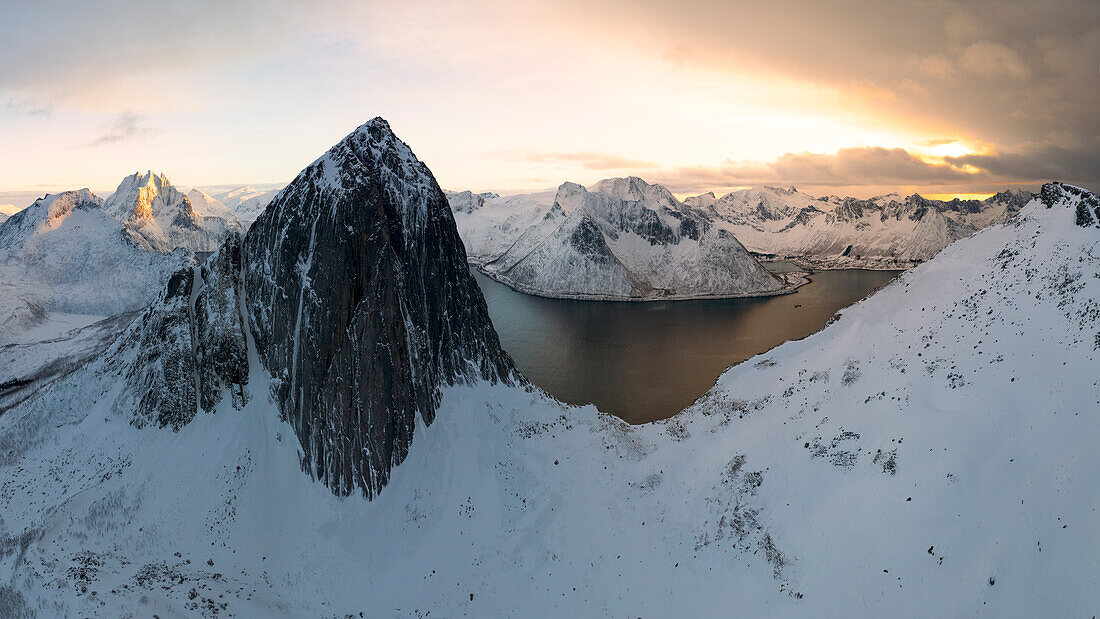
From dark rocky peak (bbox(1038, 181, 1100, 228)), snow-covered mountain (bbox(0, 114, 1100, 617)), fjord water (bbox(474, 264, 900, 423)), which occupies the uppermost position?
dark rocky peak (bbox(1038, 181, 1100, 228))

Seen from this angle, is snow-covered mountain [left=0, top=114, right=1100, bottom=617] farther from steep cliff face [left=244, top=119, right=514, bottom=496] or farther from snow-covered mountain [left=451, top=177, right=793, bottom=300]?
snow-covered mountain [left=451, top=177, right=793, bottom=300]

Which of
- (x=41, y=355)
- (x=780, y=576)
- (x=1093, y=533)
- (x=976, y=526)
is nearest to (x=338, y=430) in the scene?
(x=780, y=576)

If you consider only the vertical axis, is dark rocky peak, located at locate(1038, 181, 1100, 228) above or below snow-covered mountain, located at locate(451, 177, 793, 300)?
above

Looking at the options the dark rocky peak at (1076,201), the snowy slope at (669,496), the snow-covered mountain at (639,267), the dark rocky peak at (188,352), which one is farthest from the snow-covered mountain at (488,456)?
the snow-covered mountain at (639,267)

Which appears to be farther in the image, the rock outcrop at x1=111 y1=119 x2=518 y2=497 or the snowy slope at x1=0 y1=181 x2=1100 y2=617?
the rock outcrop at x1=111 y1=119 x2=518 y2=497

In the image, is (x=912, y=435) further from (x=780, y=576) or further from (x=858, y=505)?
(x=780, y=576)

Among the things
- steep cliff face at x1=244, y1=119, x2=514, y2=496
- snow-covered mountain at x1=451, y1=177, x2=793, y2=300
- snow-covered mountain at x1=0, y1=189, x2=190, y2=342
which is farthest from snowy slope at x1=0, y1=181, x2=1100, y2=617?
snow-covered mountain at x1=451, y1=177, x2=793, y2=300

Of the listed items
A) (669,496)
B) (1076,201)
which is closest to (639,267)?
(1076,201)

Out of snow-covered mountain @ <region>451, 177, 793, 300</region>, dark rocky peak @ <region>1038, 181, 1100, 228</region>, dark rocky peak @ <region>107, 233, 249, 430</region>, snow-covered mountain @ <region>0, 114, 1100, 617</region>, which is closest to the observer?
snow-covered mountain @ <region>0, 114, 1100, 617</region>

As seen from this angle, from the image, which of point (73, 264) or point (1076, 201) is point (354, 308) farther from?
point (73, 264)
